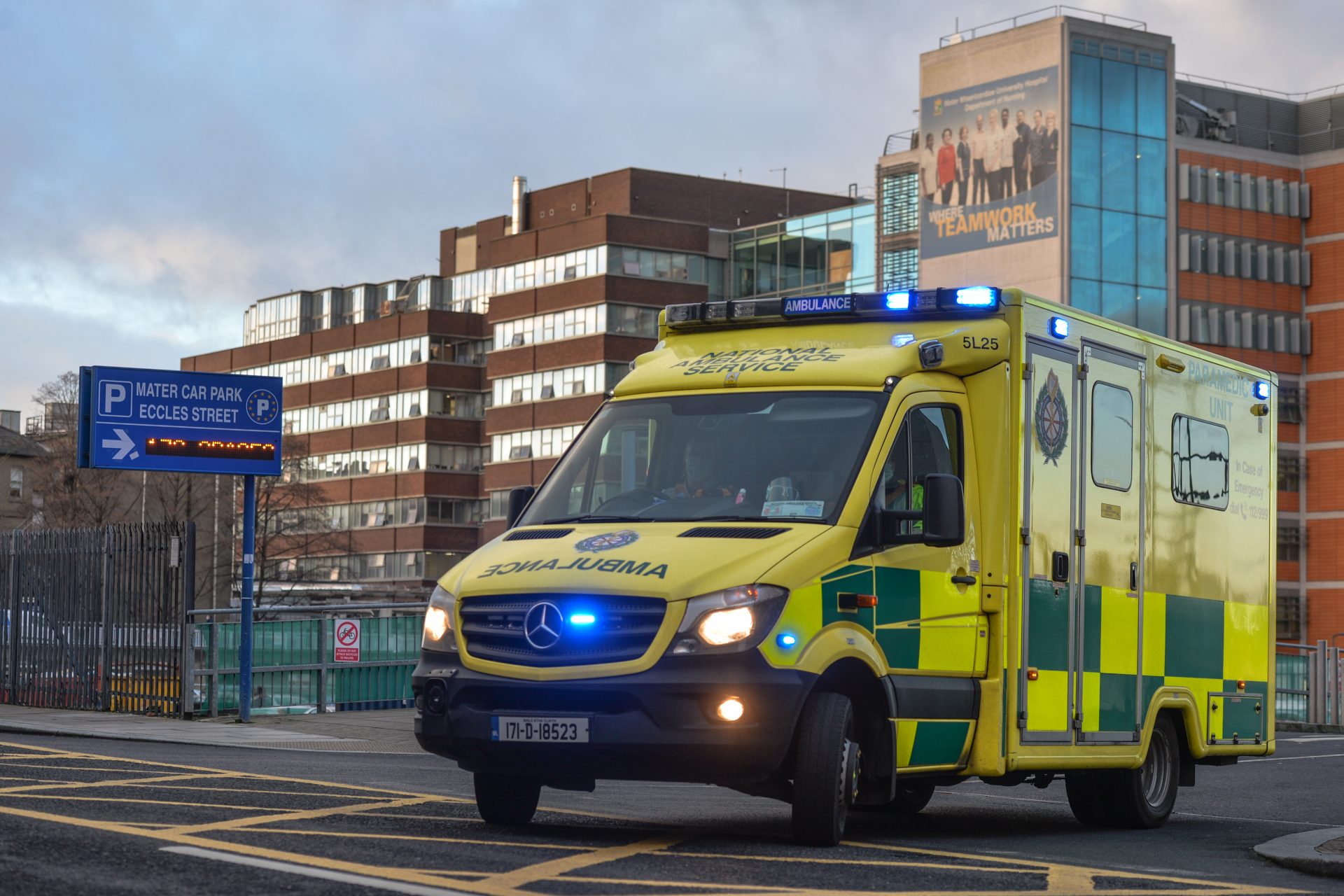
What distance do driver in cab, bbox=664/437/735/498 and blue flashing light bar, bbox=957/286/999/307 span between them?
1.79 metres

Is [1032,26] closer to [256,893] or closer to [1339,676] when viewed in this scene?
[1339,676]

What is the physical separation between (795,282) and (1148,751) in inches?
3233

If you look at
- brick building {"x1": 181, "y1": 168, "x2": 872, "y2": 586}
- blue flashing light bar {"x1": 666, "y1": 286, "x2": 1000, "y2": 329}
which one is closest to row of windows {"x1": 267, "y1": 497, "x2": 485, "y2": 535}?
brick building {"x1": 181, "y1": 168, "x2": 872, "y2": 586}

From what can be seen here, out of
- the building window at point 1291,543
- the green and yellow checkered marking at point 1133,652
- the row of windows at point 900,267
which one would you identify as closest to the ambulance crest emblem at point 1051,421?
the green and yellow checkered marking at point 1133,652

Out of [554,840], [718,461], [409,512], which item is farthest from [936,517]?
[409,512]

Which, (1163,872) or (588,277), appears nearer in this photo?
(1163,872)

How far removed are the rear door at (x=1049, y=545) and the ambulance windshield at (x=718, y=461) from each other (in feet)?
4.50

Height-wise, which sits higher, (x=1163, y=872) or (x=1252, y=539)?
(x=1252, y=539)

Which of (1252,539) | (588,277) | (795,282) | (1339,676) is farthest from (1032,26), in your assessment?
(1252,539)

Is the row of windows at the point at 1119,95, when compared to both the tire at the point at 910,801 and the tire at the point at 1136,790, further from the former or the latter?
the tire at the point at 910,801

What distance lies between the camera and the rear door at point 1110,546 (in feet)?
42.0

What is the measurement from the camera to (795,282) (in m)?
95.2

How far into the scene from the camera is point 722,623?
10.0 meters

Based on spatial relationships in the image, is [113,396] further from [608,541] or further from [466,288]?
[466,288]
